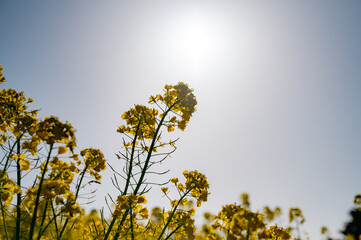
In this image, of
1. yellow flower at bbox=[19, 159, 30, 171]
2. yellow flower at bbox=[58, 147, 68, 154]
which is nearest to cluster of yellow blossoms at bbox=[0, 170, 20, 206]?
yellow flower at bbox=[19, 159, 30, 171]

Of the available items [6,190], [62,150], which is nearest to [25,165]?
[6,190]

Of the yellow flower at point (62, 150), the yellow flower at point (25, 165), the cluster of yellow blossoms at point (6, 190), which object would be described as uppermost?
the yellow flower at point (62, 150)

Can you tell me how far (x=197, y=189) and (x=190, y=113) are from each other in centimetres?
104

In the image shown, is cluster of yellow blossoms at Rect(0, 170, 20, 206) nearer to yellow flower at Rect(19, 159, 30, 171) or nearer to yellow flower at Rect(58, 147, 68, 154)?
yellow flower at Rect(19, 159, 30, 171)

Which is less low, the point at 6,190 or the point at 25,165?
the point at 25,165

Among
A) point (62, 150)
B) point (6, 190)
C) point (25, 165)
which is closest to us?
point (62, 150)

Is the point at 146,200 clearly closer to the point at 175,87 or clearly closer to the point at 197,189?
the point at 197,189

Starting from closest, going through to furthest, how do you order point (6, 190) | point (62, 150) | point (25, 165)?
1. point (62, 150)
2. point (6, 190)
3. point (25, 165)

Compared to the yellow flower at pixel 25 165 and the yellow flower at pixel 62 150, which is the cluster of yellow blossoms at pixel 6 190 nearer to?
the yellow flower at pixel 25 165

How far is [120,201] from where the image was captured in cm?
232

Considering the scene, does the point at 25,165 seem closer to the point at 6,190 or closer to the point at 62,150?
the point at 6,190

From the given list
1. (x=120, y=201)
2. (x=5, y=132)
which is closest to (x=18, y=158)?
(x=5, y=132)

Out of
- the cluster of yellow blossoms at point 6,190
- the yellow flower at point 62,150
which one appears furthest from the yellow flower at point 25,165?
the yellow flower at point 62,150

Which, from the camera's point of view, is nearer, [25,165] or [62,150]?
[62,150]
